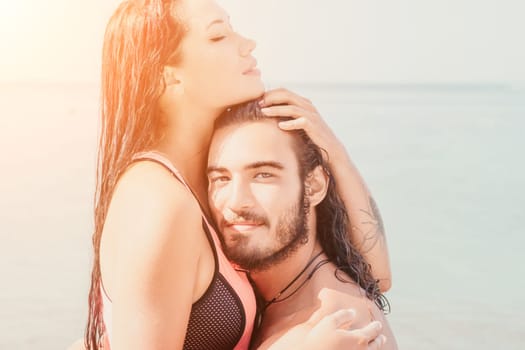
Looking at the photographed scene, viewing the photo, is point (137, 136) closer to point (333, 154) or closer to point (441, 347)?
point (333, 154)

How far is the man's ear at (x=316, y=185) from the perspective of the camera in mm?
1883

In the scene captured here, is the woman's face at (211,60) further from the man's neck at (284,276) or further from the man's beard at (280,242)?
the man's neck at (284,276)

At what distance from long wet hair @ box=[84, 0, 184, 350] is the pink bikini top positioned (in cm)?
8

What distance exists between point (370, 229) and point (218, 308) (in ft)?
1.64

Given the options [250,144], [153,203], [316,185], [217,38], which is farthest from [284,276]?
[217,38]

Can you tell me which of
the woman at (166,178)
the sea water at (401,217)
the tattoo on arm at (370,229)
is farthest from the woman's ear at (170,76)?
the sea water at (401,217)

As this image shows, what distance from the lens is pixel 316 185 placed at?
1902 mm

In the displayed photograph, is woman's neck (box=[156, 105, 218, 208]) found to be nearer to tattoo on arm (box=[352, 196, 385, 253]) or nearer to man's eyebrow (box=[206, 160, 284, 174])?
man's eyebrow (box=[206, 160, 284, 174])

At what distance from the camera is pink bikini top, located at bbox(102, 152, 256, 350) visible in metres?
1.67

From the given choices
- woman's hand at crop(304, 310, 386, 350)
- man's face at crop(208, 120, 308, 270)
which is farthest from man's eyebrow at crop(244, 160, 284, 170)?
woman's hand at crop(304, 310, 386, 350)

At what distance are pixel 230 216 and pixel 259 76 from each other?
0.35 metres

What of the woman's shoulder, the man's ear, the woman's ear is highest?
the woman's ear

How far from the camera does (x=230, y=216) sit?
1753 millimetres

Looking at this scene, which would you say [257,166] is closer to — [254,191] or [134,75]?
[254,191]
